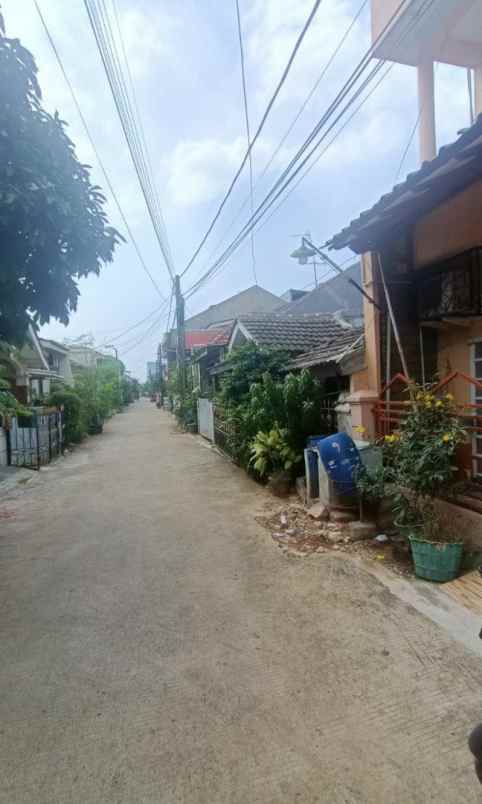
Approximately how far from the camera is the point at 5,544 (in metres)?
5.32

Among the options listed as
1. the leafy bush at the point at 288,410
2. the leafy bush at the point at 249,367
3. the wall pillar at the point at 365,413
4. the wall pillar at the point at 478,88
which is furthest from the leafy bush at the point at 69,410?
the wall pillar at the point at 478,88

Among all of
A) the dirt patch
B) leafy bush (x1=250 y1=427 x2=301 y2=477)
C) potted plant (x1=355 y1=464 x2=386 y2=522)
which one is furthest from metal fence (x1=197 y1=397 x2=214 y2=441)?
potted plant (x1=355 y1=464 x2=386 y2=522)

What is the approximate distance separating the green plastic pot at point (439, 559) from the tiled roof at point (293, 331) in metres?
5.62

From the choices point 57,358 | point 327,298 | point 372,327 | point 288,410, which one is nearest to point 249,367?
point 288,410

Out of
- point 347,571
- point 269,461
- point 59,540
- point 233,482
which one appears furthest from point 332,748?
point 233,482

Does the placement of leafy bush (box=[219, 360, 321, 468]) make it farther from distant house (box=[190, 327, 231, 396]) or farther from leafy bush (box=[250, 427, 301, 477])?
distant house (box=[190, 327, 231, 396])

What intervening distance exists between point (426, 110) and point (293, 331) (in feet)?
15.8

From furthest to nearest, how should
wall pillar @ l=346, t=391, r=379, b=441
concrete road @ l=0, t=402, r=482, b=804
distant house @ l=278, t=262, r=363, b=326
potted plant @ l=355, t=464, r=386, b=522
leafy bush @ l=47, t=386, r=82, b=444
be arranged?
distant house @ l=278, t=262, r=363, b=326
leafy bush @ l=47, t=386, r=82, b=444
wall pillar @ l=346, t=391, r=379, b=441
potted plant @ l=355, t=464, r=386, b=522
concrete road @ l=0, t=402, r=482, b=804

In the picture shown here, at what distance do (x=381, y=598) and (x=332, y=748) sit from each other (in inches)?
65.7

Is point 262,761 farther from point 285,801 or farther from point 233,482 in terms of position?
point 233,482

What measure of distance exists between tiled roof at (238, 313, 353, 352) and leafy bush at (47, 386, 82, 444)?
6.71 m

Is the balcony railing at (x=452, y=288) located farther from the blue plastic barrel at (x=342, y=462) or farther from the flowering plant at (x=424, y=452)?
the blue plastic barrel at (x=342, y=462)

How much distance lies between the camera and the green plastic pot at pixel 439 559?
378 cm

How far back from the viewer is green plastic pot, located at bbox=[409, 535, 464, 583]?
378 centimetres
